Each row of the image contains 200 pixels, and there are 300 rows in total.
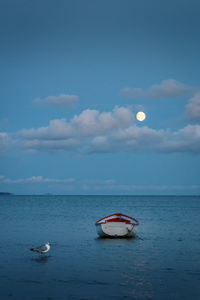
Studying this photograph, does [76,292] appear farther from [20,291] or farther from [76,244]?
[76,244]

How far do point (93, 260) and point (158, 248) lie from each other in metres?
7.64

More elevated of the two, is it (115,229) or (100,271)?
(115,229)

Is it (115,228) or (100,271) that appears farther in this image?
(115,228)

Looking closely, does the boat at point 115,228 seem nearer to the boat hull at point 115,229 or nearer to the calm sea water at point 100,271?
the boat hull at point 115,229

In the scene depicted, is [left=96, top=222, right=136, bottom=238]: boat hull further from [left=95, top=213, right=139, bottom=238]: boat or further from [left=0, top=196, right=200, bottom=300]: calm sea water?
[left=0, top=196, right=200, bottom=300]: calm sea water

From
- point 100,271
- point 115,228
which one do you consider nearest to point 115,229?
point 115,228

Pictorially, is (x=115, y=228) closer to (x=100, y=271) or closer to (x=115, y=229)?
(x=115, y=229)

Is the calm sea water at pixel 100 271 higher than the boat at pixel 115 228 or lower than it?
lower

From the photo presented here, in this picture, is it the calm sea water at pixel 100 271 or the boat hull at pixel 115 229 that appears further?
the boat hull at pixel 115 229

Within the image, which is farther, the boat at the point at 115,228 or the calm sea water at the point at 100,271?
the boat at the point at 115,228

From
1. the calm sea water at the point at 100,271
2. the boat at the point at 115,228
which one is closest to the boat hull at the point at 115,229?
the boat at the point at 115,228

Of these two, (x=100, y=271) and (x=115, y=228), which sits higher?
(x=115, y=228)

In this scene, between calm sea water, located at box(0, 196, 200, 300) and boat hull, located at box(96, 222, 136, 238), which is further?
boat hull, located at box(96, 222, 136, 238)

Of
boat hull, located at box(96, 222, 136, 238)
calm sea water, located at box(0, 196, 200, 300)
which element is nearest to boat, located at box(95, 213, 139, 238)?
boat hull, located at box(96, 222, 136, 238)
